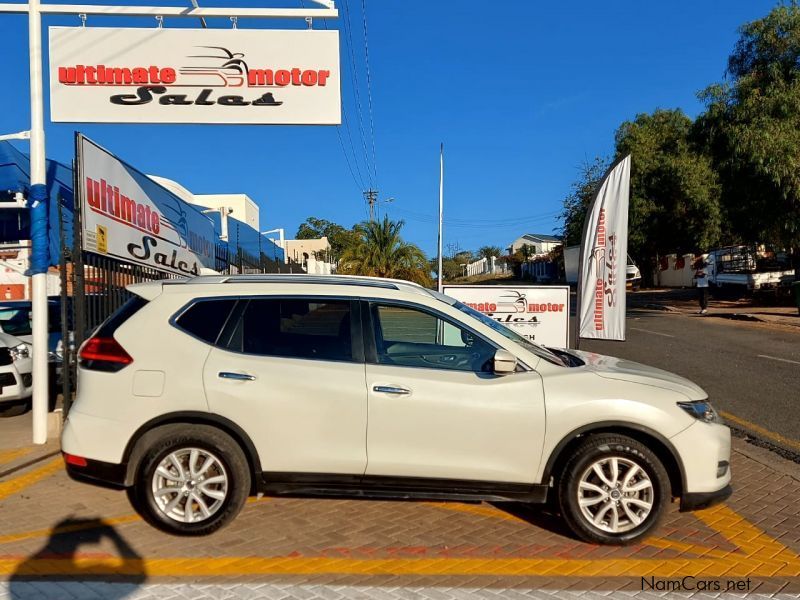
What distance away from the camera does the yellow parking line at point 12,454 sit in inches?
235

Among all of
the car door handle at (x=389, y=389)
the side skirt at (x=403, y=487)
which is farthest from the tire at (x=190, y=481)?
the car door handle at (x=389, y=389)

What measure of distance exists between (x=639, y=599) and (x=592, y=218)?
5741 millimetres

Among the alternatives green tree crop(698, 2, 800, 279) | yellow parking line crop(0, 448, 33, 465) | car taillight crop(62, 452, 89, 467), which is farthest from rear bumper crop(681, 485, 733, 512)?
green tree crop(698, 2, 800, 279)

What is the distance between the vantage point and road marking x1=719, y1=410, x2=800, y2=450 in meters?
6.58

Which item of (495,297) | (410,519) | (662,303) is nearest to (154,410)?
(410,519)

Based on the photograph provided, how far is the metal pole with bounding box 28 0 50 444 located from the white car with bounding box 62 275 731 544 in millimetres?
2543

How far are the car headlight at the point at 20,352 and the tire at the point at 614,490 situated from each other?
677 cm

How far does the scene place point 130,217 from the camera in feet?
26.2

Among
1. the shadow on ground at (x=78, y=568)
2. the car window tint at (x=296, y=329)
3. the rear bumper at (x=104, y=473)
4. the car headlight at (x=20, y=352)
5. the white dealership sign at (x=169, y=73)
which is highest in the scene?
the white dealership sign at (x=169, y=73)

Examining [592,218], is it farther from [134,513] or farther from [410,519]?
[134,513]

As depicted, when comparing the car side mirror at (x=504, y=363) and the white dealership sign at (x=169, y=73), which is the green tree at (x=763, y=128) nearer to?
the white dealership sign at (x=169, y=73)

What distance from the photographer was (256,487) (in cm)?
427

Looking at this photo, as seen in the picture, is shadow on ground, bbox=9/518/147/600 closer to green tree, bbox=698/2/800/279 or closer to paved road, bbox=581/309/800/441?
paved road, bbox=581/309/800/441

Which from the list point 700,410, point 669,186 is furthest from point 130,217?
point 669,186
